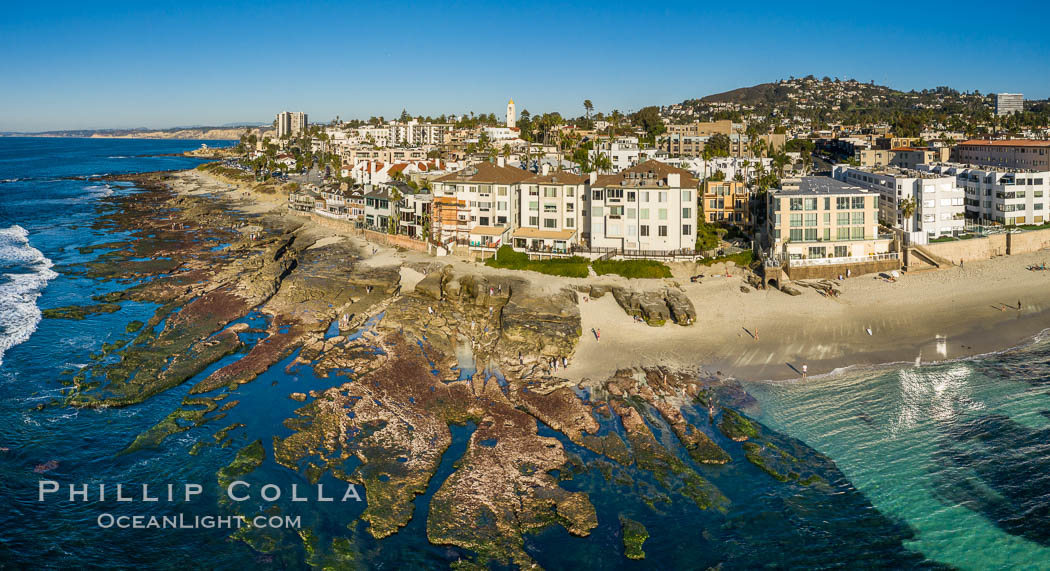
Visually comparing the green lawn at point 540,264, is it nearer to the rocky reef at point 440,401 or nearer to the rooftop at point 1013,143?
→ the rocky reef at point 440,401

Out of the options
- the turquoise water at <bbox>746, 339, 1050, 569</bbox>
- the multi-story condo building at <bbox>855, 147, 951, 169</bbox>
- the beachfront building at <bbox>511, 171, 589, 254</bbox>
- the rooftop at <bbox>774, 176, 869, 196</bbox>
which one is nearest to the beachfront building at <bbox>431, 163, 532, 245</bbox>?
the beachfront building at <bbox>511, 171, 589, 254</bbox>

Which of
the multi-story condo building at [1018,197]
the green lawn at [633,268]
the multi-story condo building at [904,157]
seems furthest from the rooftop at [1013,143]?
the green lawn at [633,268]

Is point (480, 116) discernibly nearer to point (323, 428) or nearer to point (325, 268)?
point (325, 268)

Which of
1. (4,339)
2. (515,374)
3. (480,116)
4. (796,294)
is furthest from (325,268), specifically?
(480,116)

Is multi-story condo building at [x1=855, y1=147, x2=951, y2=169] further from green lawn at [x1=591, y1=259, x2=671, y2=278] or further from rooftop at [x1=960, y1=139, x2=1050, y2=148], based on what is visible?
green lawn at [x1=591, y1=259, x2=671, y2=278]

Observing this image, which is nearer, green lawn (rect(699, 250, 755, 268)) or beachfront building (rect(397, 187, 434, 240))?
green lawn (rect(699, 250, 755, 268))

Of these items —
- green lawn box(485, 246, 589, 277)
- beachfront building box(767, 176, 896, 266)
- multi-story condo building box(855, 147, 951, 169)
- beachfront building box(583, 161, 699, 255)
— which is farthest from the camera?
multi-story condo building box(855, 147, 951, 169)
